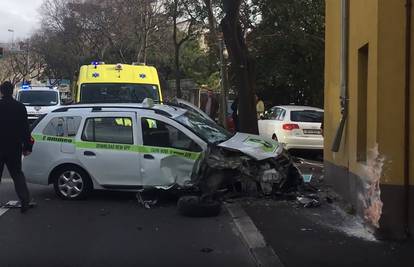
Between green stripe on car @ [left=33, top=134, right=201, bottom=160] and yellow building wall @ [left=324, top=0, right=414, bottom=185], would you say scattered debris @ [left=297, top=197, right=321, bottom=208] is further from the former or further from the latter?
green stripe on car @ [left=33, top=134, right=201, bottom=160]

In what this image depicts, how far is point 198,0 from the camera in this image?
1158 inches

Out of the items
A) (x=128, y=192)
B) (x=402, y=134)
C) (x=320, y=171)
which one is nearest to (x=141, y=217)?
(x=128, y=192)

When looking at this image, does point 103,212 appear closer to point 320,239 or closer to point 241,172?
point 241,172

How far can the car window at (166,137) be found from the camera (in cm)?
997

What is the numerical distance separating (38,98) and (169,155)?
18.4 metres

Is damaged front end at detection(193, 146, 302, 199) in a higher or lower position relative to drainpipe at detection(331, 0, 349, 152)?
lower

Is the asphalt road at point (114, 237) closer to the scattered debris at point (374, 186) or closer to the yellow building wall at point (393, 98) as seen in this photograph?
the scattered debris at point (374, 186)

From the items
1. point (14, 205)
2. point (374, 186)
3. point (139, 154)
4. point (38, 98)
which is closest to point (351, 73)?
point (374, 186)

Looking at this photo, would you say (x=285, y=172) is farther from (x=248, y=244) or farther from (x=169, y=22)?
(x=169, y=22)

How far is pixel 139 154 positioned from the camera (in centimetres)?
993

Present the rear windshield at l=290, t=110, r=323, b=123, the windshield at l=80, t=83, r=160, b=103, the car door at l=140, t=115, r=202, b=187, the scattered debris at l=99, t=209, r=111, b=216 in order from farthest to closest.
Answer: the rear windshield at l=290, t=110, r=323, b=123 < the windshield at l=80, t=83, r=160, b=103 < the car door at l=140, t=115, r=202, b=187 < the scattered debris at l=99, t=209, r=111, b=216

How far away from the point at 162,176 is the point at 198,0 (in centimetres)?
2072

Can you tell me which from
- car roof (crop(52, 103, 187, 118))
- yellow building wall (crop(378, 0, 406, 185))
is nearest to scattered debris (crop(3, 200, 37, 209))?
car roof (crop(52, 103, 187, 118))

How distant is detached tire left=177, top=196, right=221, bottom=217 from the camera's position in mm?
8844
